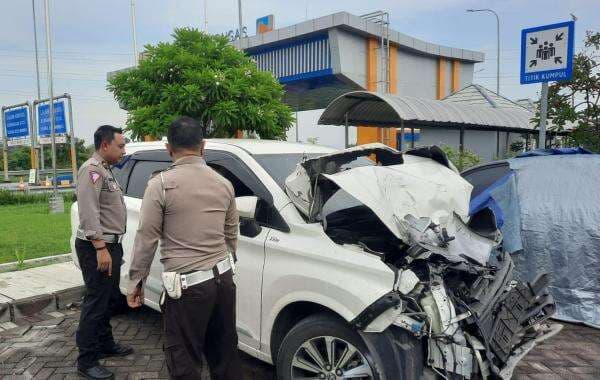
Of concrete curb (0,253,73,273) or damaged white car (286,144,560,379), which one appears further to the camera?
concrete curb (0,253,73,273)

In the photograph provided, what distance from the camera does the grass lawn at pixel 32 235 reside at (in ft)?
24.8

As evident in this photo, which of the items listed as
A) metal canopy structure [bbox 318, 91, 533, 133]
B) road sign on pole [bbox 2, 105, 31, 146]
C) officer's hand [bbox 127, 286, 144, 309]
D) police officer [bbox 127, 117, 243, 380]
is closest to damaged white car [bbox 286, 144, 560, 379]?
police officer [bbox 127, 117, 243, 380]

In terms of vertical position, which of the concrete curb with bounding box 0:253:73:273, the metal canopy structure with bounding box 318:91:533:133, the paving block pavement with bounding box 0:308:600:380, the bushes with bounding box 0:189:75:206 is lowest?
the bushes with bounding box 0:189:75:206

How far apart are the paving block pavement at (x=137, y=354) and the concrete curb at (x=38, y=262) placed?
169 cm

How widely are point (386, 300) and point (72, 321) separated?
12.4 feet

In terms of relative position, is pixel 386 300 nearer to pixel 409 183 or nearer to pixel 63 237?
pixel 409 183

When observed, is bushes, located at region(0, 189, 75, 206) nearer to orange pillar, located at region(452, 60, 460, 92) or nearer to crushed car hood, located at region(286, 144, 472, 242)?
crushed car hood, located at region(286, 144, 472, 242)

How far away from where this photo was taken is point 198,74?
646 centimetres

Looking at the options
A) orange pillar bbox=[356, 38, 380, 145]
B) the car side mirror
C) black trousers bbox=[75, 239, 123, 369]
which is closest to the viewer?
the car side mirror

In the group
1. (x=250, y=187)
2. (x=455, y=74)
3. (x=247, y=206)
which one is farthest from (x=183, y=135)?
(x=455, y=74)

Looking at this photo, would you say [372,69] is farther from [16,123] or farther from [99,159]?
[99,159]

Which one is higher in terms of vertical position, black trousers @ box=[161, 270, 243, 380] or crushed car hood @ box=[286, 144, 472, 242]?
crushed car hood @ box=[286, 144, 472, 242]

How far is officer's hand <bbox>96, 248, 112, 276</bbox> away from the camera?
3572mm

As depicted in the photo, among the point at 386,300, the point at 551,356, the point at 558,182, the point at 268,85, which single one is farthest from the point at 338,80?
the point at 386,300
